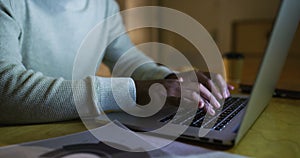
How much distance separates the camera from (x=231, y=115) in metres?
0.61

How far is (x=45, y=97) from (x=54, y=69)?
0.38 meters

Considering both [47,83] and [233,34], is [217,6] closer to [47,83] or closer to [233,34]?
[233,34]

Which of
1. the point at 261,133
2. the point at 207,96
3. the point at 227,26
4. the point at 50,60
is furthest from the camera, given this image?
the point at 227,26

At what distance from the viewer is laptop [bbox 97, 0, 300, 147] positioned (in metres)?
0.44

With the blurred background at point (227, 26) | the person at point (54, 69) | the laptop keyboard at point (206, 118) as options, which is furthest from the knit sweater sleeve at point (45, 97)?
the blurred background at point (227, 26)

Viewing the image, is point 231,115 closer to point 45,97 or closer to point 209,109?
point 209,109

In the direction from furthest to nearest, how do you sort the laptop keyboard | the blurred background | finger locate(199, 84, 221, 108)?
the blurred background, finger locate(199, 84, 221, 108), the laptop keyboard

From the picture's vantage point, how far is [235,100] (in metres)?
0.77

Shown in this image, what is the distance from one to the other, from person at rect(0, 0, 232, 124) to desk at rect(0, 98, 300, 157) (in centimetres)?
3

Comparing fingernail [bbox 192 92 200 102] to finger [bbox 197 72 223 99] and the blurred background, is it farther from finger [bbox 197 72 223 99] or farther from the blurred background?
the blurred background

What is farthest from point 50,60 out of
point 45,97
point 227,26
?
point 227,26

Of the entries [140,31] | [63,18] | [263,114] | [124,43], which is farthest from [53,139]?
[140,31]

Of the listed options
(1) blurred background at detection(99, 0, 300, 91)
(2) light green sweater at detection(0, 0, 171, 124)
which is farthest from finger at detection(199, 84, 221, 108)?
(1) blurred background at detection(99, 0, 300, 91)

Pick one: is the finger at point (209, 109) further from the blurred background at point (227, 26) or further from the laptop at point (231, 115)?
the blurred background at point (227, 26)
